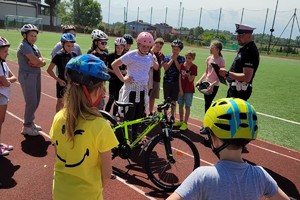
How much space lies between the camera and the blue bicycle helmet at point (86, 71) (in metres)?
2.27

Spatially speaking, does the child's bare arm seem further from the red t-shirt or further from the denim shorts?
the red t-shirt

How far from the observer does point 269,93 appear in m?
13.5

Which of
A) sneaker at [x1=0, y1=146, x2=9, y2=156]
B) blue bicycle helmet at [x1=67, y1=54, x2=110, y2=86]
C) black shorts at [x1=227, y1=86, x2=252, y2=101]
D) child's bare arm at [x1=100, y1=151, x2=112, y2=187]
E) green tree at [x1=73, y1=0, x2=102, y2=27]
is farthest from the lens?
green tree at [x1=73, y1=0, x2=102, y2=27]

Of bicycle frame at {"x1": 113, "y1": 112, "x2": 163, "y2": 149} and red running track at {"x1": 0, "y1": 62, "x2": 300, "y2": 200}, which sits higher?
bicycle frame at {"x1": 113, "y1": 112, "x2": 163, "y2": 149}

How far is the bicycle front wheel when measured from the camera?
4488mm

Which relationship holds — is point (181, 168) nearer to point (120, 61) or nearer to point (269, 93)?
point (120, 61)

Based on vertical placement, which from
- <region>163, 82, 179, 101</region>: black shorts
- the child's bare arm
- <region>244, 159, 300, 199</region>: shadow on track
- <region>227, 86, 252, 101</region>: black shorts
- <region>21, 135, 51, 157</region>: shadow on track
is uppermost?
<region>227, 86, 252, 101</region>: black shorts

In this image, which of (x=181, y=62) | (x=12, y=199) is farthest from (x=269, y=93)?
(x=12, y=199)

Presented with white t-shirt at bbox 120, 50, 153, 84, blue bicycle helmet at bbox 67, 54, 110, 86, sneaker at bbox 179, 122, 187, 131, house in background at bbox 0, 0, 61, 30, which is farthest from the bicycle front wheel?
house in background at bbox 0, 0, 61, 30

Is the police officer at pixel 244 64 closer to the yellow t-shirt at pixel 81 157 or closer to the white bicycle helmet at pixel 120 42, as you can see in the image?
the white bicycle helmet at pixel 120 42

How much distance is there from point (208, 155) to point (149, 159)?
6.43 feet

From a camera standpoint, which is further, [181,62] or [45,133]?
[181,62]

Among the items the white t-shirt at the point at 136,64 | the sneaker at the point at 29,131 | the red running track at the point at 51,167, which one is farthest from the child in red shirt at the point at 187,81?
the sneaker at the point at 29,131

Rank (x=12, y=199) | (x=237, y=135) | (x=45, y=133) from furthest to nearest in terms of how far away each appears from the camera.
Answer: (x=45, y=133)
(x=12, y=199)
(x=237, y=135)
